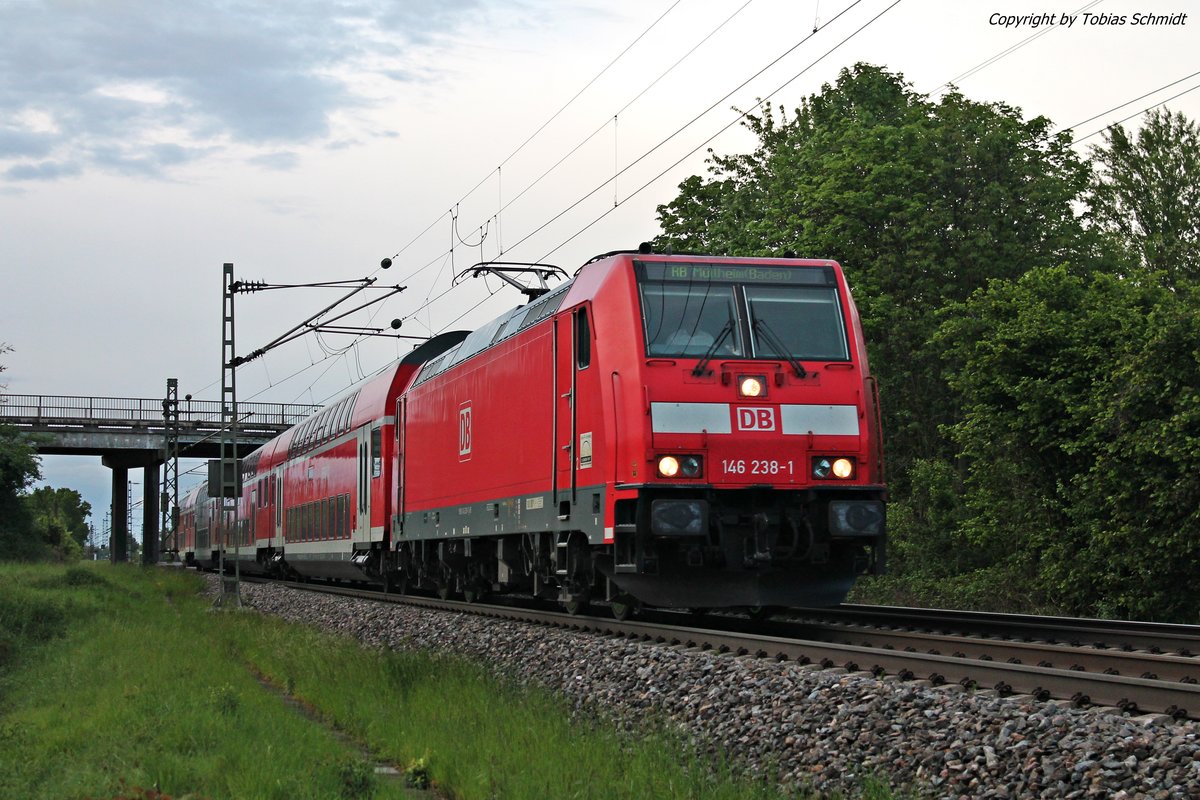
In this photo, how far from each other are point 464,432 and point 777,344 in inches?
259

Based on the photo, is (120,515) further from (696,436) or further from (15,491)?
(696,436)

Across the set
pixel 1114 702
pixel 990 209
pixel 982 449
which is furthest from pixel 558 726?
pixel 990 209

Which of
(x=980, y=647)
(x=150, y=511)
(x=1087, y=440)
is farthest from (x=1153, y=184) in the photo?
(x=150, y=511)

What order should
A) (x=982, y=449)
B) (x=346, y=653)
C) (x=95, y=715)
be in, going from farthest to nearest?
1. (x=982, y=449)
2. (x=346, y=653)
3. (x=95, y=715)

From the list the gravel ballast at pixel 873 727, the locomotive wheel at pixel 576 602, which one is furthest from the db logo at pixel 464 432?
the gravel ballast at pixel 873 727

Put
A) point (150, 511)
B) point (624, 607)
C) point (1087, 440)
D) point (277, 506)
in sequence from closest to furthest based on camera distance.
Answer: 1. point (624, 607)
2. point (1087, 440)
3. point (277, 506)
4. point (150, 511)

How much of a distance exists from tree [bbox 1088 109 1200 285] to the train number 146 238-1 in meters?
31.8

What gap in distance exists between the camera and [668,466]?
1263cm

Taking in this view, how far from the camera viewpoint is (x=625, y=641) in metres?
12.3

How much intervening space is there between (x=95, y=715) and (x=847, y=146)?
73.2 feet

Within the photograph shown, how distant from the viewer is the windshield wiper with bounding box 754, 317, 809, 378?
13.3m

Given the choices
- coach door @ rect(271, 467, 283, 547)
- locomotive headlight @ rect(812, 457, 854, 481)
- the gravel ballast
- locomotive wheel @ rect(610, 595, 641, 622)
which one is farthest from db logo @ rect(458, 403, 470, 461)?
coach door @ rect(271, 467, 283, 547)

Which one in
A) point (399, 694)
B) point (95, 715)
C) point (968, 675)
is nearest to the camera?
point (968, 675)

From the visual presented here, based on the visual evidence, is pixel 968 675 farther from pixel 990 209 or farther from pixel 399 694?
pixel 990 209
